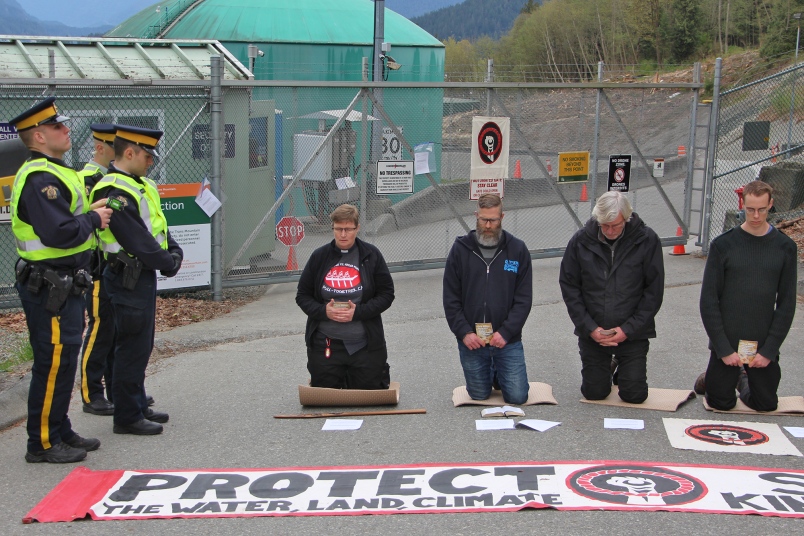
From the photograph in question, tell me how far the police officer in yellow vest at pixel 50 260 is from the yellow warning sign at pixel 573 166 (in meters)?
7.64

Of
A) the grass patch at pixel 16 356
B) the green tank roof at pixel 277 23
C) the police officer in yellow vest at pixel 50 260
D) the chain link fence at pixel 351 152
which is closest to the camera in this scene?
the police officer in yellow vest at pixel 50 260

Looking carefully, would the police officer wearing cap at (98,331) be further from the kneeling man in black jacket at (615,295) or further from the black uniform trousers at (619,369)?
the black uniform trousers at (619,369)

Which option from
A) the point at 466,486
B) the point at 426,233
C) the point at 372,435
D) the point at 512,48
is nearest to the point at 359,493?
the point at 466,486

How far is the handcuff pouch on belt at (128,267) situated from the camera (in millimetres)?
5672

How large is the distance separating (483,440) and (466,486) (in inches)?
31.8

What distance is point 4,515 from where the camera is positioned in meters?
4.73

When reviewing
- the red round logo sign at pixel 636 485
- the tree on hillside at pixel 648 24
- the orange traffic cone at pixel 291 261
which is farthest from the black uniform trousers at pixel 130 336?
the tree on hillside at pixel 648 24

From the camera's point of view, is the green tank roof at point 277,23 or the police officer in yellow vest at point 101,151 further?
the green tank roof at point 277,23

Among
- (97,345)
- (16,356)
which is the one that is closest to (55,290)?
(97,345)

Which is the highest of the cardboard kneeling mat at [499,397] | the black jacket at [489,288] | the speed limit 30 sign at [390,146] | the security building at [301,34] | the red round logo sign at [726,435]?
the security building at [301,34]

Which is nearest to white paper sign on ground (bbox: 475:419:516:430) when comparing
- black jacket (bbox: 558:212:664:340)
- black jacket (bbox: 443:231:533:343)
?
black jacket (bbox: 443:231:533:343)

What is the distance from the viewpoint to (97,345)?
627 centimetres

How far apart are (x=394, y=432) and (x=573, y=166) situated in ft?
22.8

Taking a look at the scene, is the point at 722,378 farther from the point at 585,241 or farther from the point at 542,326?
the point at 542,326
